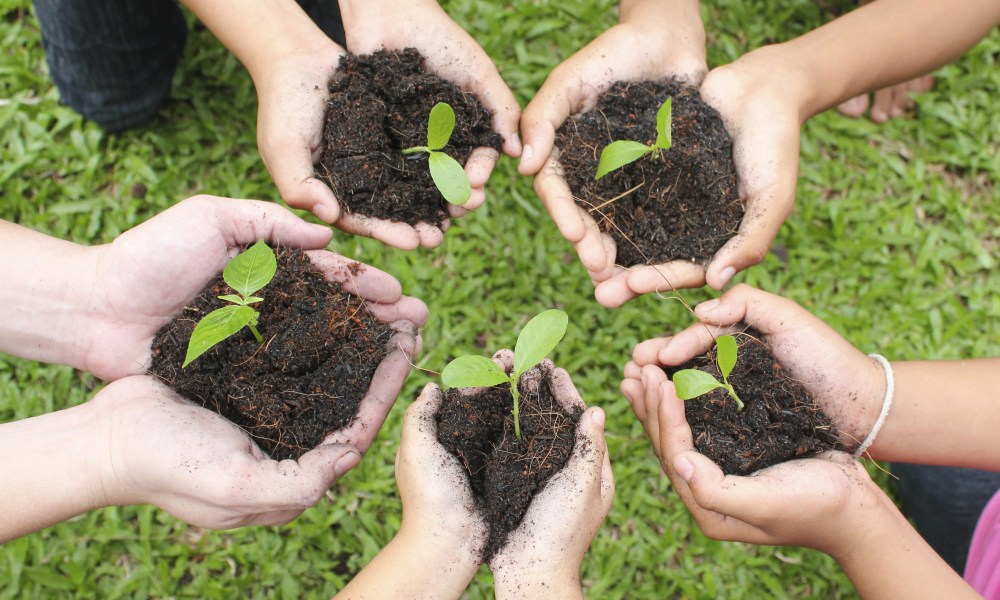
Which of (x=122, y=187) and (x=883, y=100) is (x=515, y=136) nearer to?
(x=122, y=187)

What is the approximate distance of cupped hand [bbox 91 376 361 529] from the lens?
1652 millimetres

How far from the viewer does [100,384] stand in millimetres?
2727

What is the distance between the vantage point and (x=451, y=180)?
1.98m

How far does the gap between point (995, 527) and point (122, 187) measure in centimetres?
338

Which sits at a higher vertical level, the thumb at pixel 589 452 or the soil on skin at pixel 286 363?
the soil on skin at pixel 286 363

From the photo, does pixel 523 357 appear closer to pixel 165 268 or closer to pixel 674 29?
pixel 165 268

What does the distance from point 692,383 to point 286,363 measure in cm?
106

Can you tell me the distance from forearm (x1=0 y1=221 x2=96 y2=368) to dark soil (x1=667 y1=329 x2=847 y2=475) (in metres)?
1.67

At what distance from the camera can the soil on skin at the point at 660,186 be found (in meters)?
2.23

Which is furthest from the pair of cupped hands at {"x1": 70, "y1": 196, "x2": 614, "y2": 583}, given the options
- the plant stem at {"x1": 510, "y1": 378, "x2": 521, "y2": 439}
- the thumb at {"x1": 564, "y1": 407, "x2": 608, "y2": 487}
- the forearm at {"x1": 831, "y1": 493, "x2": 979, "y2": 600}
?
the forearm at {"x1": 831, "y1": 493, "x2": 979, "y2": 600}

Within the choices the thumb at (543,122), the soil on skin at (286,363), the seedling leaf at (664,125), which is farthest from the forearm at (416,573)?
the seedling leaf at (664,125)

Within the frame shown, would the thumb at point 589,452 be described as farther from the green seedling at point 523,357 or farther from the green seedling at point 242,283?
the green seedling at point 242,283

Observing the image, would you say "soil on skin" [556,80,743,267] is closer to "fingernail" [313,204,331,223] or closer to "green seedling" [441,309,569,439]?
"green seedling" [441,309,569,439]

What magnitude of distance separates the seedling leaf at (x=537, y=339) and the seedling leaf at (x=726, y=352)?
0.40m
